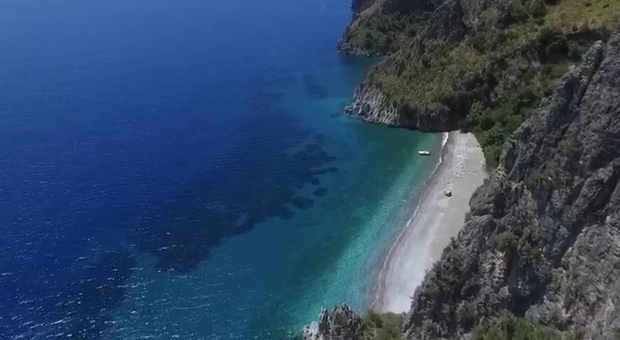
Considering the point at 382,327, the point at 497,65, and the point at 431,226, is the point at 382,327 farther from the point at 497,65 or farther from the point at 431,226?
the point at 497,65

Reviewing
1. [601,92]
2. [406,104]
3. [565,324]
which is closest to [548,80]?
[406,104]

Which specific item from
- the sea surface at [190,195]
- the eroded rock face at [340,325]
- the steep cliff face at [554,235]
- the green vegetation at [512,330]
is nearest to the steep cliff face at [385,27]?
the sea surface at [190,195]

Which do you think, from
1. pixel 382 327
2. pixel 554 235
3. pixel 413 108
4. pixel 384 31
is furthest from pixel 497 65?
pixel 384 31

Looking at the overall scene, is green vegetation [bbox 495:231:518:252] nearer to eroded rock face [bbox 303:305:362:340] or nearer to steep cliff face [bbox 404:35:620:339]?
steep cliff face [bbox 404:35:620:339]

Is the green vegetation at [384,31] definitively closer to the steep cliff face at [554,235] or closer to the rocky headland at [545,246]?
the rocky headland at [545,246]

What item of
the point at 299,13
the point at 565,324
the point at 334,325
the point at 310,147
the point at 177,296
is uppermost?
the point at 565,324

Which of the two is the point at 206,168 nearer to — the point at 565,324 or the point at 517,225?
the point at 517,225
